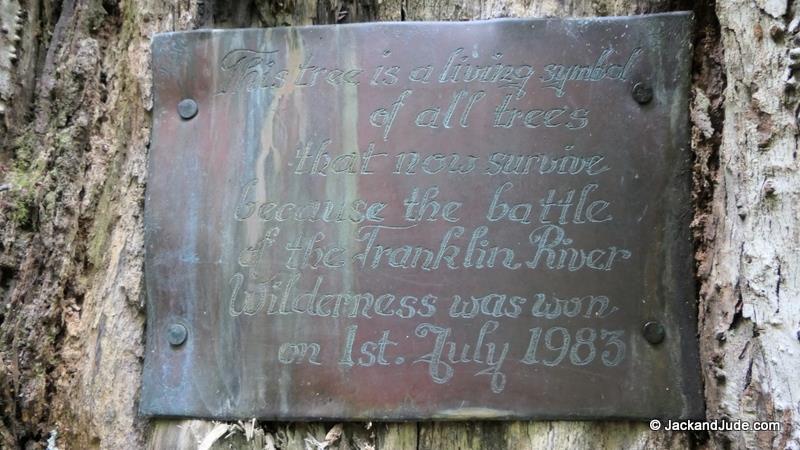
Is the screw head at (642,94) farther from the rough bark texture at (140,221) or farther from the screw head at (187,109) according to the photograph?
the screw head at (187,109)

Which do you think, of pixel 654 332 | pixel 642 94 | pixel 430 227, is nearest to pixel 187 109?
pixel 430 227

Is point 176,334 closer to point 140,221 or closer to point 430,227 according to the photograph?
point 140,221

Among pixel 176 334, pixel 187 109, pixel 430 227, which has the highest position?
pixel 187 109

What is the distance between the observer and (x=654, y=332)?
1.35m

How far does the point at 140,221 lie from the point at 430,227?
0.67m

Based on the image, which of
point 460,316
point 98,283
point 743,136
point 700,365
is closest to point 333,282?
point 460,316

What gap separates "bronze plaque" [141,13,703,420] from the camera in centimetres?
135

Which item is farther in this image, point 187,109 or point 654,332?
point 187,109

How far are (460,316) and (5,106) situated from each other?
1.15m

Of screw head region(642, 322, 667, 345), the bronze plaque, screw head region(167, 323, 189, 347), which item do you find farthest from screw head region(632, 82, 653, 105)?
screw head region(167, 323, 189, 347)

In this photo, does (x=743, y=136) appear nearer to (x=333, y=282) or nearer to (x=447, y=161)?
(x=447, y=161)

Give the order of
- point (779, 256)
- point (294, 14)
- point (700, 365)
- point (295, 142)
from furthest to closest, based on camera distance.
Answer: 1. point (294, 14)
2. point (295, 142)
3. point (700, 365)
4. point (779, 256)

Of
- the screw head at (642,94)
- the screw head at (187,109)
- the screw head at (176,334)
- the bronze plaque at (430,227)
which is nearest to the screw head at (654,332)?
the bronze plaque at (430,227)

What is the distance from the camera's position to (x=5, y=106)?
4.97ft
